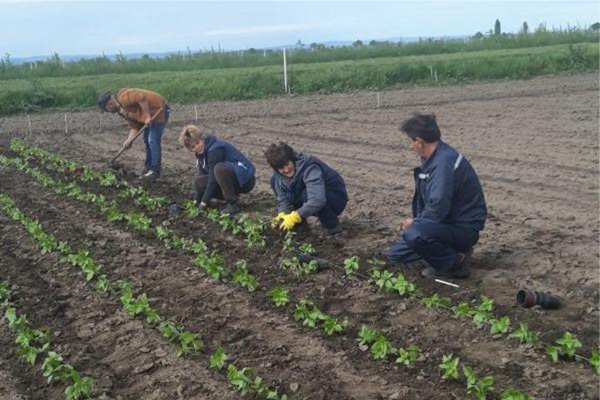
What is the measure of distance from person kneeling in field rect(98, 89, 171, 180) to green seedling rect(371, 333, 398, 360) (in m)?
6.73

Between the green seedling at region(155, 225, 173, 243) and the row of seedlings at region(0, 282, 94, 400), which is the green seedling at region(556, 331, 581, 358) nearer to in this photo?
the row of seedlings at region(0, 282, 94, 400)

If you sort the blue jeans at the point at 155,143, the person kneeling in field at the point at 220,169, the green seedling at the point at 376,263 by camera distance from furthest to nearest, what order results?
the blue jeans at the point at 155,143, the person kneeling in field at the point at 220,169, the green seedling at the point at 376,263

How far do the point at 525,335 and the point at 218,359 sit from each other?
1.93 meters

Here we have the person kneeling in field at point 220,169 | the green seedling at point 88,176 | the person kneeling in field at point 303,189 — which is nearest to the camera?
the person kneeling in field at point 303,189

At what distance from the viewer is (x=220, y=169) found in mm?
8562

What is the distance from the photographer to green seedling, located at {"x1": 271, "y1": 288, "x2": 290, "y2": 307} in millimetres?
5773

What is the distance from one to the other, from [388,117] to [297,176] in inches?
393

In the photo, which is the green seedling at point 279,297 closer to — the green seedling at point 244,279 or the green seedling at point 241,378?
the green seedling at point 244,279

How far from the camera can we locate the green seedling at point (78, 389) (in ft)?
14.6

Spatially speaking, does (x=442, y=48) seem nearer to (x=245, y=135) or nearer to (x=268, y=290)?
(x=245, y=135)

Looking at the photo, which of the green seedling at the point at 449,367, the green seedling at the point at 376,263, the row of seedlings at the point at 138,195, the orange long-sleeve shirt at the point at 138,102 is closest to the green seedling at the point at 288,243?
the row of seedlings at the point at 138,195

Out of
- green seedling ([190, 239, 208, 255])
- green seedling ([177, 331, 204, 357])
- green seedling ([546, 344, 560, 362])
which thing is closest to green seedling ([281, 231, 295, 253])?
green seedling ([190, 239, 208, 255])

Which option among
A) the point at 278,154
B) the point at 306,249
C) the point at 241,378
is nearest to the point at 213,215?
the point at 278,154

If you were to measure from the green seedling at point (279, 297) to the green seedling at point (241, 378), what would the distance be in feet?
4.09
